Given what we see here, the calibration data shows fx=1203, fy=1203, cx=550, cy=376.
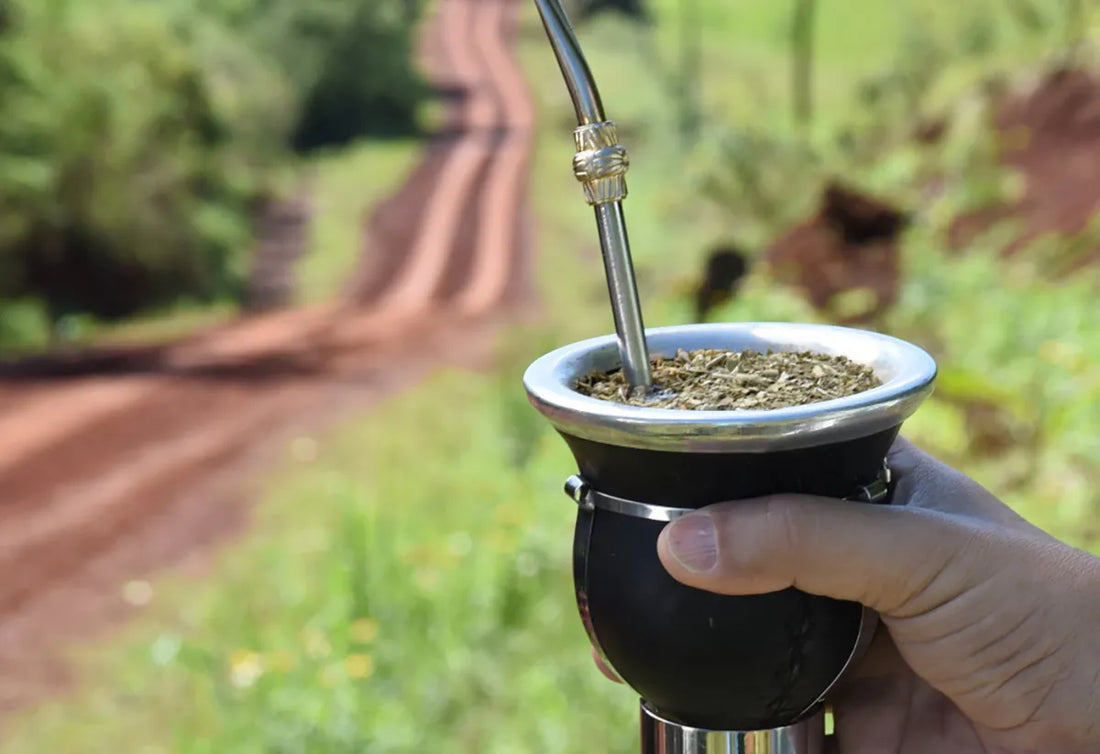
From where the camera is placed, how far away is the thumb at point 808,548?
800mm

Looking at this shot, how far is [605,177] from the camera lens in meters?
0.87

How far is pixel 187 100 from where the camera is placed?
11352 millimetres

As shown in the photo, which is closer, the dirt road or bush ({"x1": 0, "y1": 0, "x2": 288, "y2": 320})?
the dirt road

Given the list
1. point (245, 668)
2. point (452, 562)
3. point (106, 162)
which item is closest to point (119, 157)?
point (106, 162)

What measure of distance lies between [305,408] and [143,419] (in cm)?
79

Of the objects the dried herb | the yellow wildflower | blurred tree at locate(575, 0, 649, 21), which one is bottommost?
the yellow wildflower

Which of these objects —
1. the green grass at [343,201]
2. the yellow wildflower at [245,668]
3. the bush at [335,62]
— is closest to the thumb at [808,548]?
the yellow wildflower at [245,668]

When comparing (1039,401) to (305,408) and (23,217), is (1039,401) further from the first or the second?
(23,217)

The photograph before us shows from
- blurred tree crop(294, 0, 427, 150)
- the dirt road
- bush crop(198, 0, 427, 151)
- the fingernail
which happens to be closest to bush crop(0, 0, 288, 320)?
the dirt road

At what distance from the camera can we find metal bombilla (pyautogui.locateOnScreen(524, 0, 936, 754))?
0.78 m

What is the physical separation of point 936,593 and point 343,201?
48.1ft

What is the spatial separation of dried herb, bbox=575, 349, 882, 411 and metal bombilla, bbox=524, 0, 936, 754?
0.02m

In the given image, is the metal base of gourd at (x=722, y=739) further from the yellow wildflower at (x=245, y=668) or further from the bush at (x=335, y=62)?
the bush at (x=335, y=62)

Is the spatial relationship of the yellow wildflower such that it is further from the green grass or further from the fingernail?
the green grass
